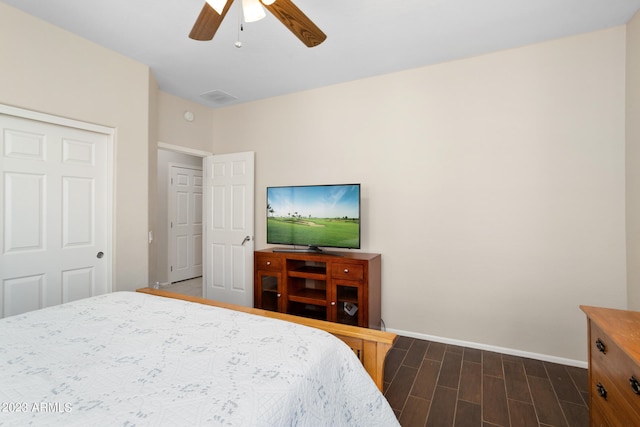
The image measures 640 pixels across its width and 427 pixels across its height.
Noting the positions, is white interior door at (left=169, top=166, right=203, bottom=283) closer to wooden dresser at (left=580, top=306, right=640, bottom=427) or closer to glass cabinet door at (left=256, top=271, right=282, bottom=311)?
glass cabinet door at (left=256, top=271, right=282, bottom=311)

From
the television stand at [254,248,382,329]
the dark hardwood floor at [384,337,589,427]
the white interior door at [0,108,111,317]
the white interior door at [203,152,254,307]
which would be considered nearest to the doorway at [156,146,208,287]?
the white interior door at [203,152,254,307]

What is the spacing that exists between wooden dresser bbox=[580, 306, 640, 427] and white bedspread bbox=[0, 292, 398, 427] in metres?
0.87

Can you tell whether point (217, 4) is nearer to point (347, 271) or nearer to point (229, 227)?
point (347, 271)

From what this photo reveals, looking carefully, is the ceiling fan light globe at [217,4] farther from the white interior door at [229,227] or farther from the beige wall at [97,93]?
the white interior door at [229,227]

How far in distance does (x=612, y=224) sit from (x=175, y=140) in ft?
14.3

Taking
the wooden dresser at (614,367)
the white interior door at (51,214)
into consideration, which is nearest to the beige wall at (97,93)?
the white interior door at (51,214)

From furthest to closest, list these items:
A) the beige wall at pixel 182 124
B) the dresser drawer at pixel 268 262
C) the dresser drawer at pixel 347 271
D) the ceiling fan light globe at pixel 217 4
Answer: the beige wall at pixel 182 124 < the dresser drawer at pixel 268 262 < the dresser drawer at pixel 347 271 < the ceiling fan light globe at pixel 217 4

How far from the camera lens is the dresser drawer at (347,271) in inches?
107

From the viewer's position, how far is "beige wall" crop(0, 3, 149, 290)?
2.15 metres

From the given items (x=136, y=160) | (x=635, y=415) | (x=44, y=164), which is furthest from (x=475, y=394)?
(x=44, y=164)

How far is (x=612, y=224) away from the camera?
2266 millimetres

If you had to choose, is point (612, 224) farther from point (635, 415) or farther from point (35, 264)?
point (35, 264)

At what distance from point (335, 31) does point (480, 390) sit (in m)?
2.88

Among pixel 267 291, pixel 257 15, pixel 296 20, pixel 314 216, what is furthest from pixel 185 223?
pixel 296 20
